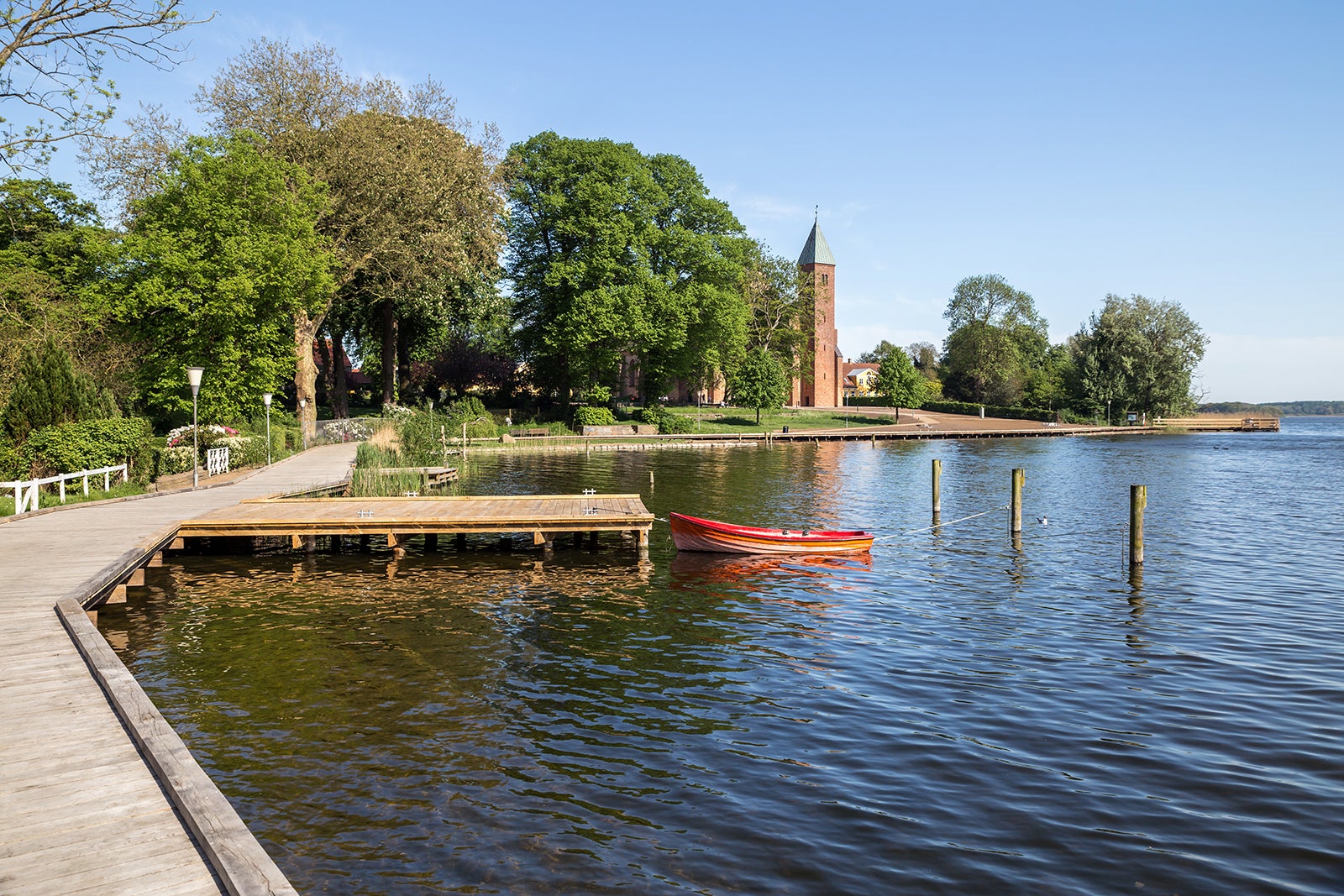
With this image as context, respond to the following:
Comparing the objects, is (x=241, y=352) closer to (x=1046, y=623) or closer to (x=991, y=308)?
(x=1046, y=623)

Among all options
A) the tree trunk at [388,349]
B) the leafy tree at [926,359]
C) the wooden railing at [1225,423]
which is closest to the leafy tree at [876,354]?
the leafy tree at [926,359]

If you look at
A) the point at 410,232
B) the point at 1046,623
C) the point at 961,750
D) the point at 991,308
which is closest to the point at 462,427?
the point at 410,232

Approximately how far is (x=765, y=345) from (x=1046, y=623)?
79.9 metres

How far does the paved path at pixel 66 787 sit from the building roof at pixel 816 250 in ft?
324

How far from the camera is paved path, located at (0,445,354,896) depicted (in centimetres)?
532

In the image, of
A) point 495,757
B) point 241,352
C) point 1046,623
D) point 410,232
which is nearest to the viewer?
point 495,757

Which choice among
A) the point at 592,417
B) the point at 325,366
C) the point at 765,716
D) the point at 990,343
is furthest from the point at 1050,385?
the point at 765,716

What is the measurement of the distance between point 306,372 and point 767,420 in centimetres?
4824

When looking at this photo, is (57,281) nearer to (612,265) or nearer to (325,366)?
(325,366)

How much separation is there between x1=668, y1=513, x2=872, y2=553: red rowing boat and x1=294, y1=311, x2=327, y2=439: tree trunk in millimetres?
28845

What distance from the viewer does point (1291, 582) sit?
18.6m

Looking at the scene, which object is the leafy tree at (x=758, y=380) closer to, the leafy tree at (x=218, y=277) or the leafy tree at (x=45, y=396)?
the leafy tree at (x=218, y=277)

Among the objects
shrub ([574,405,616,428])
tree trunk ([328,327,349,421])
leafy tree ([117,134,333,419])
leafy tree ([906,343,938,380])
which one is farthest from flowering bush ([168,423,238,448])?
leafy tree ([906,343,938,380])

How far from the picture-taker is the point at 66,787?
654 cm
